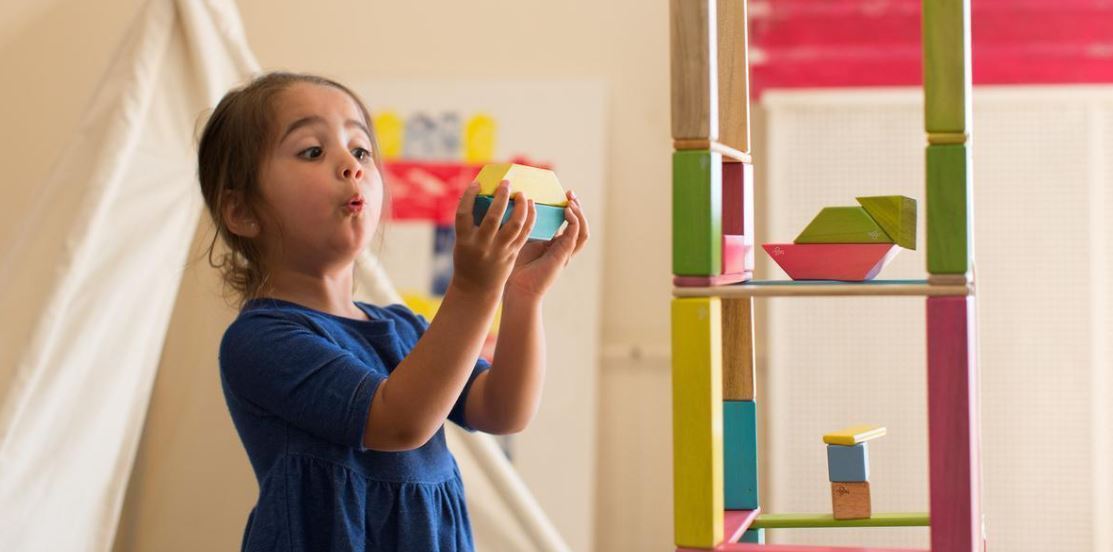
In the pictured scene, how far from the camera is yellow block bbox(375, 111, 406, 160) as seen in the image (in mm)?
2387

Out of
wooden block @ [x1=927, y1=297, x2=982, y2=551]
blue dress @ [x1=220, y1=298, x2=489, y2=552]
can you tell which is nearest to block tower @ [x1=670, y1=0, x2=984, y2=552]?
wooden block @ [x1=927, y1=297, x2=982, y2=551]

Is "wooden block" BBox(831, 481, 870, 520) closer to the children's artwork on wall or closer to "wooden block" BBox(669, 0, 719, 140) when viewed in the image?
"wooden block" BBox(669, 0, 719, 140)

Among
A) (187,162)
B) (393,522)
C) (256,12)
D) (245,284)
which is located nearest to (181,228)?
(187,162)

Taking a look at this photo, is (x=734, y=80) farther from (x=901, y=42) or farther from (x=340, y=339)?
(x=901, y=42)

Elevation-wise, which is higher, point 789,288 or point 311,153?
point 311,153

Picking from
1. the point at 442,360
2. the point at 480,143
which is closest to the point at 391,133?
the point at 480,143

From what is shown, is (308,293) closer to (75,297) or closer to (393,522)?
(393,522)

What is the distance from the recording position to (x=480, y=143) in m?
2.36

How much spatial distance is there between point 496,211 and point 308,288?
0.28 meters

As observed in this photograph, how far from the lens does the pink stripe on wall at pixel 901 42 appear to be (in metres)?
2.11

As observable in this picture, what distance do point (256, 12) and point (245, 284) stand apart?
5.15 feet

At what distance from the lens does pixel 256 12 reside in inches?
97.7

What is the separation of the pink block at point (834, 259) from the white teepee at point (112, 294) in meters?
0.61

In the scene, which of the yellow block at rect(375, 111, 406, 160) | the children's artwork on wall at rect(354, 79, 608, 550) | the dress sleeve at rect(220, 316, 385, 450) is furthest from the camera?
the yellow block at rect(375, 111, 406, 160)
